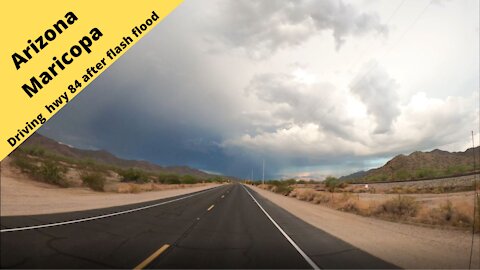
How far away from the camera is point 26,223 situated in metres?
10.2

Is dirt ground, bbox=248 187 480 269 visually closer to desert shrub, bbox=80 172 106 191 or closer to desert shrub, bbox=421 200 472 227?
desert shrub, bbox=421 200 472 227

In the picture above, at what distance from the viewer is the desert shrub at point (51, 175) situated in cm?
2852

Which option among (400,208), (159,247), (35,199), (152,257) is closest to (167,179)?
(35,199)

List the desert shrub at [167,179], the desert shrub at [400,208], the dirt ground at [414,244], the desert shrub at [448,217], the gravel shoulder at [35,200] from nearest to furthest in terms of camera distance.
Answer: the dirt ground at [414,244] < the desert shrub at [448,217] < the gravel shoulder at [35,200] < the desert shrub at [400,208] < the desert shrub at [167,179]

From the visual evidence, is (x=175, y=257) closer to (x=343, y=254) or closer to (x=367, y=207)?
(x=343, y=254)

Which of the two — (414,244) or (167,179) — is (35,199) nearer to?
(414,244)

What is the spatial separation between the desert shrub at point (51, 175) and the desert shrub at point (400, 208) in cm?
2646

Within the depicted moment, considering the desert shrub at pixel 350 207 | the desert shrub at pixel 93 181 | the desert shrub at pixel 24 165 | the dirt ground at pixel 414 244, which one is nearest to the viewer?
the dirt ground at pixel 414 244

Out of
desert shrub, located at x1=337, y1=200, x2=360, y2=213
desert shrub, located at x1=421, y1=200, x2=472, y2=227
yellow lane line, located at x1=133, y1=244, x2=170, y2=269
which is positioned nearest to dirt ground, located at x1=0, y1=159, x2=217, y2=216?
yellow lane line, located at x1=133, y1=244, x2=170, y2=269

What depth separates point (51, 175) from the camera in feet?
95.3

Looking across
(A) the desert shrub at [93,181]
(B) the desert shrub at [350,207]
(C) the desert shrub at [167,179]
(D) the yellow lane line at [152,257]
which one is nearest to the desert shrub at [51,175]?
(A) the desert shrub at [93,181]

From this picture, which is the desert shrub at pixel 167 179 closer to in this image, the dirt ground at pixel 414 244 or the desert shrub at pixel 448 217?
the desert shrub at pixel 448 217

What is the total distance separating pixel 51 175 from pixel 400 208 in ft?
91.4

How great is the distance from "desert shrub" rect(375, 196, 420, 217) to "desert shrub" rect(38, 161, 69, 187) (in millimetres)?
26464
